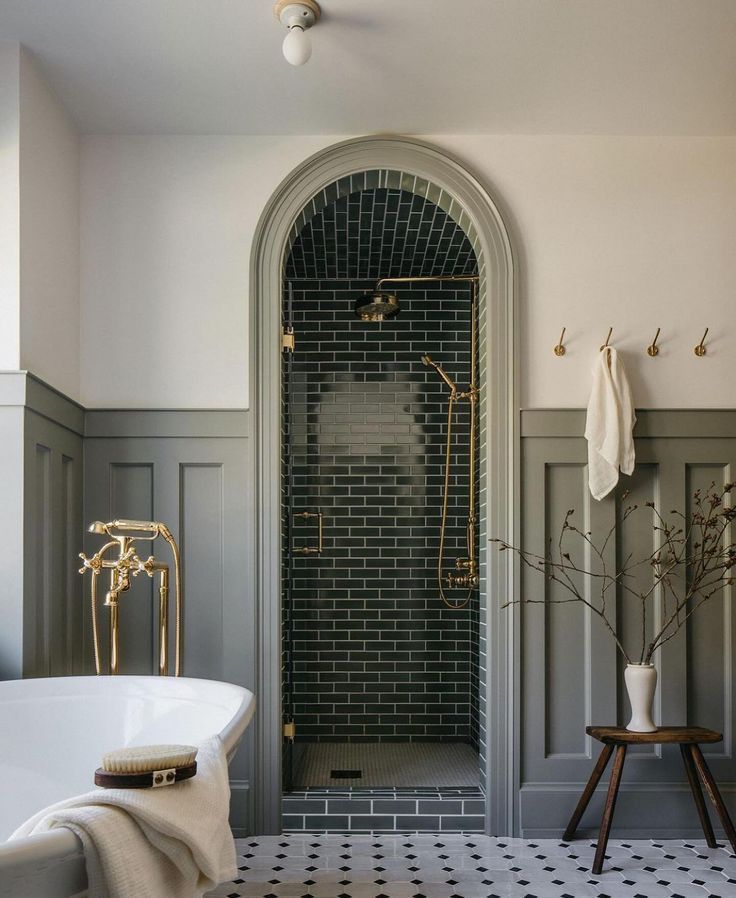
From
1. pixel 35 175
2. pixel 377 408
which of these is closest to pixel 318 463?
pixel 377 408

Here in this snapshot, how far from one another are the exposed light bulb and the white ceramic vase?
7.98 feet

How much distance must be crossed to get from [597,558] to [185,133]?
2438 millimetres

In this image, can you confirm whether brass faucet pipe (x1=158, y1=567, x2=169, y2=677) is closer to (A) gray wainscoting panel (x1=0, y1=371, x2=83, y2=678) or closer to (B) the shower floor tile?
(A) gray wainscoting panel (x1=0, y1=371, x2=83, y2=678)

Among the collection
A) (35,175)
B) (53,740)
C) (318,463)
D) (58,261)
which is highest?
(35,175)

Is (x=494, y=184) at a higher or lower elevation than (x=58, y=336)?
higher

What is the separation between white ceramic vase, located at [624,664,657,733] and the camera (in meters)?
3.59

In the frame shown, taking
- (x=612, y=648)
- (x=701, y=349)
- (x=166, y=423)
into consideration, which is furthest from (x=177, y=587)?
(x=701, y=349)

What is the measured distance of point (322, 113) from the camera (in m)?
3.86

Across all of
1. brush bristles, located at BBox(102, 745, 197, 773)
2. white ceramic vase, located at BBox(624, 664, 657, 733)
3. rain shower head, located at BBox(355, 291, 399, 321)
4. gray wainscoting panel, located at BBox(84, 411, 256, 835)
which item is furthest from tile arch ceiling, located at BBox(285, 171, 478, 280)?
brush bristles, located at BBox(102, 745, 197, 773)

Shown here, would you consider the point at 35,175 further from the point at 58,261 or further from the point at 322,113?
the point at 322,113

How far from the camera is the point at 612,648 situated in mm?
3922

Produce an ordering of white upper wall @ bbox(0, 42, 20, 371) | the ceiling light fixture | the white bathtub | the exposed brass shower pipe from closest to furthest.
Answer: the white bathtub, the ceiling light fixture, white upper wall @ bbox(0, 42, 20, 371), the exposed brass shower pipe

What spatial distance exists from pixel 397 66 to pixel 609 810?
9.06ft

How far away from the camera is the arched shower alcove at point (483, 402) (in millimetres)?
3889
